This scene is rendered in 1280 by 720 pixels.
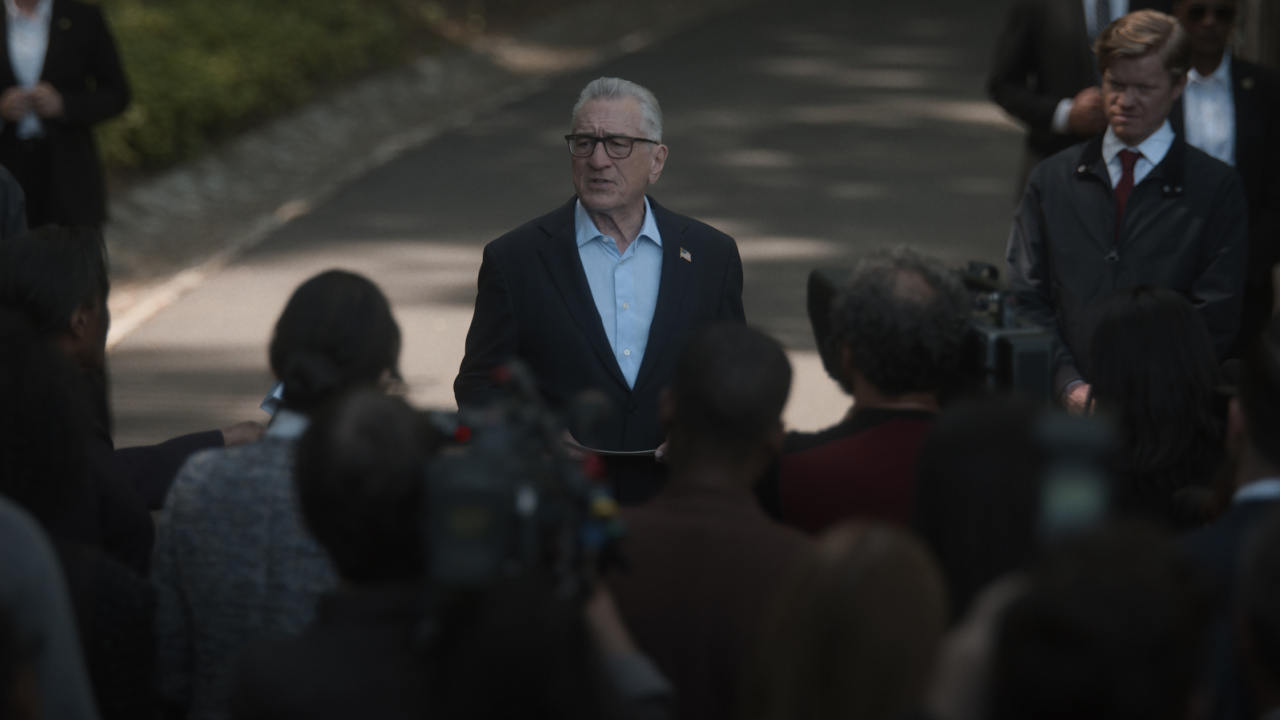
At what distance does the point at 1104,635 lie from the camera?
1.79 m

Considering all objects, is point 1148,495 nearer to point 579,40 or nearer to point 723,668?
point 723,668

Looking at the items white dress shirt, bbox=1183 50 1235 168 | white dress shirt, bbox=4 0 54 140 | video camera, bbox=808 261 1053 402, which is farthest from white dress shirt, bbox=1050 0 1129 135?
white dress shirt, bbox=4 0 54 140

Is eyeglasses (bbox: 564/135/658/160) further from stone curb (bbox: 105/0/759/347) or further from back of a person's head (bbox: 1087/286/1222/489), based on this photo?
stone curb (bbox: 105/0/759/347)

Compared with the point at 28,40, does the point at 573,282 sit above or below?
below

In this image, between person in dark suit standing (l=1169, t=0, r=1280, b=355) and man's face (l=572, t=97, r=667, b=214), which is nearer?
man's face (l=572, t=97, r=667, b=214)

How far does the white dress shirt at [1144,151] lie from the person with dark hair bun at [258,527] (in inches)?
104

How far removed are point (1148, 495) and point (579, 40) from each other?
51.3 ft

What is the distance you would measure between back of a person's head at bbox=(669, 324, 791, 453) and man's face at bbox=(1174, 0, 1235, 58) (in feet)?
10.5

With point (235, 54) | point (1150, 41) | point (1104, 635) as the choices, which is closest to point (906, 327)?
point (1104, 635)

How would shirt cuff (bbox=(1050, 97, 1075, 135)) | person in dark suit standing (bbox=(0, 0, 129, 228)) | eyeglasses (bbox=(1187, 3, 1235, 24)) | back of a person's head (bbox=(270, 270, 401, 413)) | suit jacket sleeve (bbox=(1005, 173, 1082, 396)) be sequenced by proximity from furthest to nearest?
person in dark suit standing (bbox=(0, 0, 129, 228)), shirt cuff (bbox=(1050, 97, 1075, 135)), eyeglasses (bbox=(1187, 3, 1235, 24)), suit jacket sleeve (bbox=(1005, 173, 1082, 396)), back of a person's head (bbox=(270, 270, 401, 413))

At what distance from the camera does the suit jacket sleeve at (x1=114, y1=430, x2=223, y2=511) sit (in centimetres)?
357

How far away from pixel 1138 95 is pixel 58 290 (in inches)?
124

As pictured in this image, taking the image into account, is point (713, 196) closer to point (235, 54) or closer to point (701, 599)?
point (235, 54)

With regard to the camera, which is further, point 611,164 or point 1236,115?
point 1236,115
